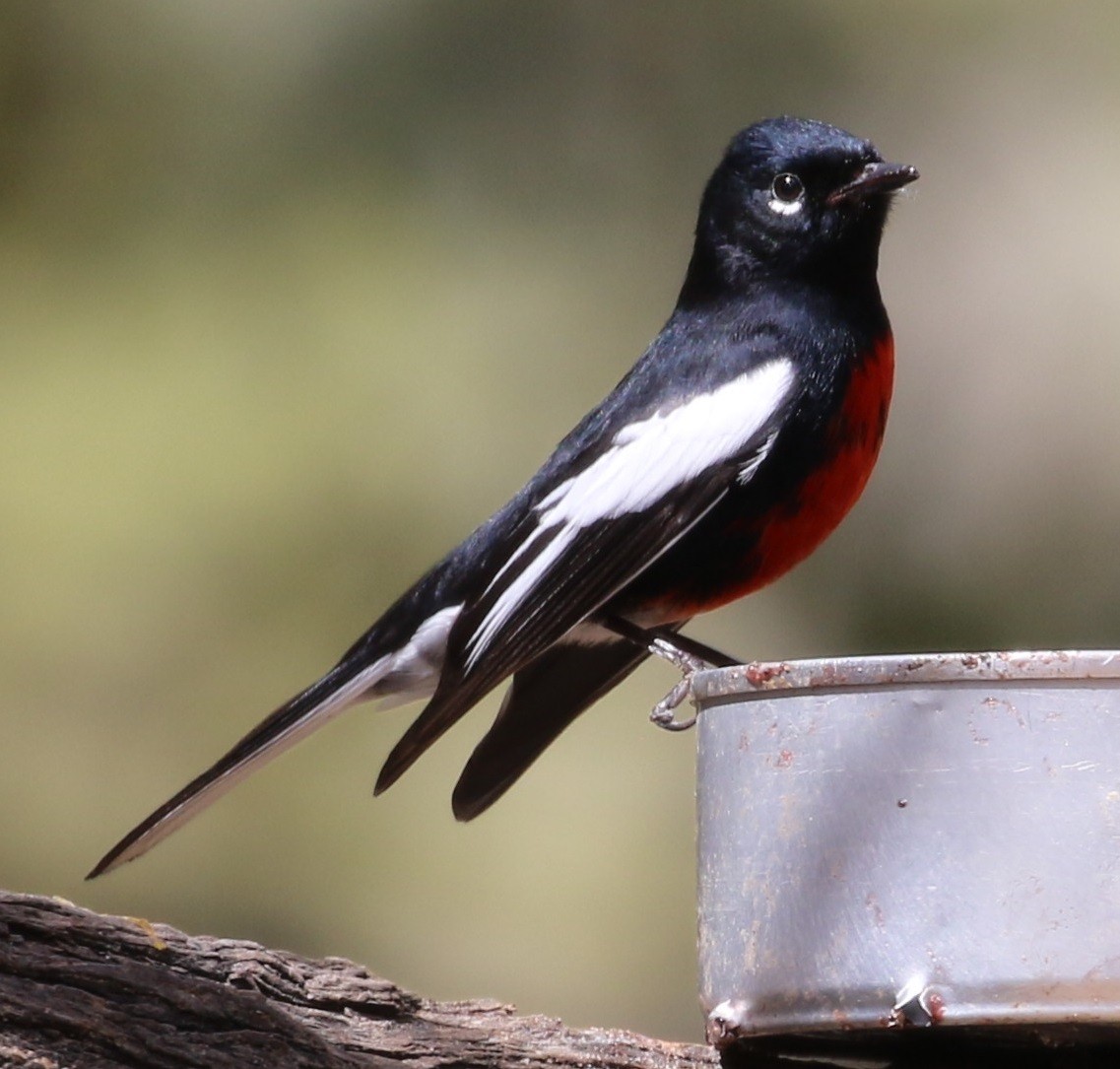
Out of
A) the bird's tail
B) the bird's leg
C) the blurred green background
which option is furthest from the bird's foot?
the blurred green background

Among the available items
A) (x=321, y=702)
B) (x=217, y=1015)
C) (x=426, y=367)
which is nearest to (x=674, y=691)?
(x=321, y=702)

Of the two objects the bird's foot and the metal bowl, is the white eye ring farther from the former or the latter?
the metal bowl

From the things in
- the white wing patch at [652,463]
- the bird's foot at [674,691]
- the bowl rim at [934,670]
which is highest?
the white wing patch at [652,463]

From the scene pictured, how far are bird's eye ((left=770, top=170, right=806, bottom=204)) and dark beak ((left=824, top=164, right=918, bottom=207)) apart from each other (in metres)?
0.07

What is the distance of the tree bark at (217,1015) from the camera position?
7.39ft

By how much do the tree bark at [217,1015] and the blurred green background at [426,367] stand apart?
2923mm

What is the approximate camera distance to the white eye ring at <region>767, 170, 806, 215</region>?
3.54 metres

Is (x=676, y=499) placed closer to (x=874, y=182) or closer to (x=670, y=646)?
(x=670, y=646)

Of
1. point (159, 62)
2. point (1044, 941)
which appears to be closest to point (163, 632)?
point (159, 62)

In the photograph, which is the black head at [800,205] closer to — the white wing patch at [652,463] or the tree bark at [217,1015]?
the white wing patch at [652,463]

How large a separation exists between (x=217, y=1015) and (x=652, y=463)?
130cm

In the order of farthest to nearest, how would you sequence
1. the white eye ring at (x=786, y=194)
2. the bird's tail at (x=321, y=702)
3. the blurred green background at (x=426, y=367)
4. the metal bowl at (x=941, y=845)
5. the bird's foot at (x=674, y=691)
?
1. the blurred green background at (x=426, y=367)
2. the white eye ring at (x=786, y=194)
3. the bird's tail at (x=321, y=702)
4. the bird's foot at (x=674, y=691)
5. the metal bowl at (x=941, y=845)

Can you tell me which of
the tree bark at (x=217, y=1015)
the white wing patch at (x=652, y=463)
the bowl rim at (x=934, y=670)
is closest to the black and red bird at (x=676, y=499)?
the white wing patch at (x=652, y=463)

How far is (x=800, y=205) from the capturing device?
3.53m
